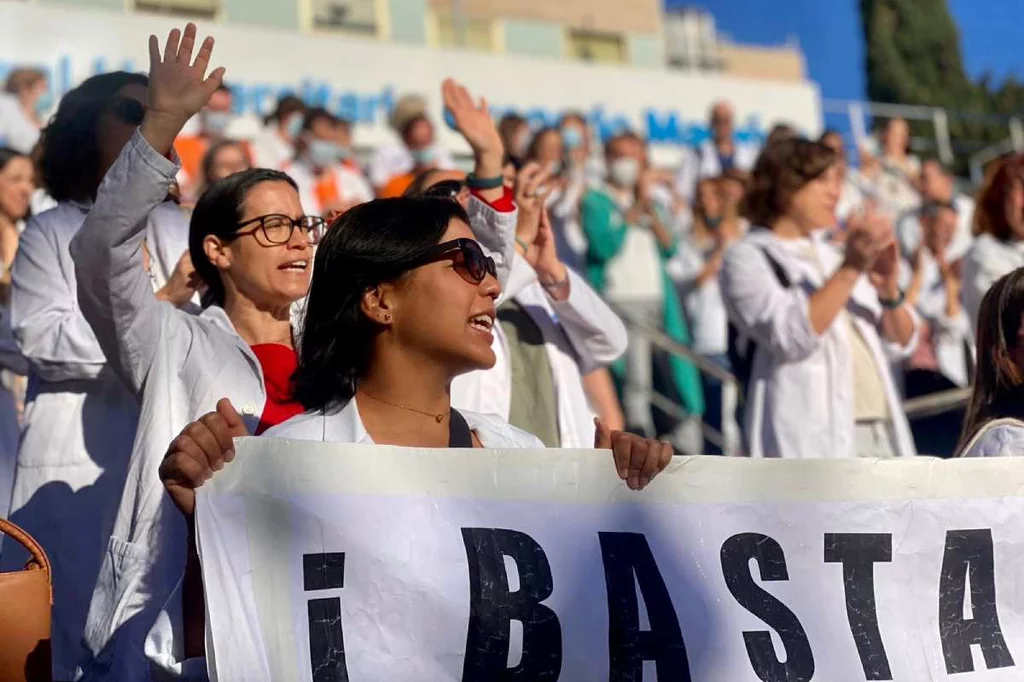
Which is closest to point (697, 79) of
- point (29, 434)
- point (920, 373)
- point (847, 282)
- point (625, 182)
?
point (625, 182)

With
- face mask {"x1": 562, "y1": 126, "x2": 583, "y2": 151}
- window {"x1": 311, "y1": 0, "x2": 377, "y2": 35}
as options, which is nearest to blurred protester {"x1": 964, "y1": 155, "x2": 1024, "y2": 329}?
face mask {"x1": 562, "y1": 126, "x2": 583, "y2": 151}

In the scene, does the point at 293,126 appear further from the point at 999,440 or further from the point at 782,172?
the point at 999,440

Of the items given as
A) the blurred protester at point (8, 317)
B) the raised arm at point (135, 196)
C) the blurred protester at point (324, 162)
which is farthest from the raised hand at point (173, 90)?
the blurred protester at point (324, 162)

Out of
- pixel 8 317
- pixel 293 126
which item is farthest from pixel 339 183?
pixel 8 317

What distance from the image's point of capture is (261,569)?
3.02 metres

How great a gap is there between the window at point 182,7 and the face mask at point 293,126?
4.56ft

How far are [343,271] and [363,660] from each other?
0.91 meters

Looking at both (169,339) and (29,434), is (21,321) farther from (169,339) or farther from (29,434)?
(169,339)

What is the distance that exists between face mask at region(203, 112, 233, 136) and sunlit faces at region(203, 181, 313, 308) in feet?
19.9

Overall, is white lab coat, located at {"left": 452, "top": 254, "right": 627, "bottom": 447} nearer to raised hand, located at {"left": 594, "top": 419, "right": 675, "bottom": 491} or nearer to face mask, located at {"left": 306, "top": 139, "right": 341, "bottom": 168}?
raised hand, located at {"left": 594, "top": 419, "right": 675, "bottom": 491}

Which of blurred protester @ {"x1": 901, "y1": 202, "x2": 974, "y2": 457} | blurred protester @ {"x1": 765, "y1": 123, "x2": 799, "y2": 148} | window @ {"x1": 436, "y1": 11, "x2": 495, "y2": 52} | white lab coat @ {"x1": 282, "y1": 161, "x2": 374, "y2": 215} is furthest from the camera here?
window @ {"x1": 436, "y1": 11, "x2": 495, "y2": 52}

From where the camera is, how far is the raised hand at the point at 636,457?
10.7 feet

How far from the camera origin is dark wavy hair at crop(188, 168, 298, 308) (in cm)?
404

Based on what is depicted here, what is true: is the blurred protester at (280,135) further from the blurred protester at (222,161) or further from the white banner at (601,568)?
the white banner at (601,568)
